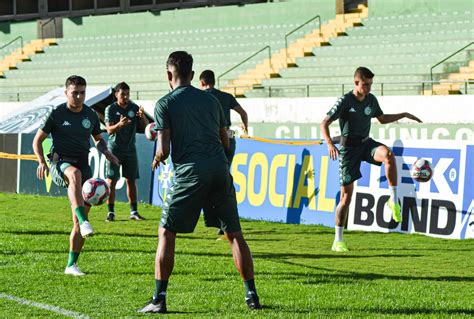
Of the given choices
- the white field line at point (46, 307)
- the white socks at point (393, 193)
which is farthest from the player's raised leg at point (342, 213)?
the white field line at point (46, 307)

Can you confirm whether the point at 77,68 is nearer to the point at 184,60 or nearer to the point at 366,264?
the point at 366,264

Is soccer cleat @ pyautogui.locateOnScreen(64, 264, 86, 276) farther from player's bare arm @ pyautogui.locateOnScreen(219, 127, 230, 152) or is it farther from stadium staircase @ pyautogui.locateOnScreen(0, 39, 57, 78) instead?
stadium staircase @ pyautogui.locateOnScreen(0, 39, 57, 78)

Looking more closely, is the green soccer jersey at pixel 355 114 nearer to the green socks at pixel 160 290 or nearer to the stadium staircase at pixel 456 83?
the green socks at pixel 160 290

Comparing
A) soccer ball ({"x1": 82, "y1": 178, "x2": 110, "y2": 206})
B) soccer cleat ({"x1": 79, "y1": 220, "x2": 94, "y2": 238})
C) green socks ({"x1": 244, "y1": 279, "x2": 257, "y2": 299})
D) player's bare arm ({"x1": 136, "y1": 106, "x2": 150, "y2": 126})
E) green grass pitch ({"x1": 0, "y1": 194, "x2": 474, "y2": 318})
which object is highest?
player's bare arm ({"x1": 136, "y1": 106, "x2": 150, "y2": 126})

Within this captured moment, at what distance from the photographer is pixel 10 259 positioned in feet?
37.1

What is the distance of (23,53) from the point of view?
39.0 meters

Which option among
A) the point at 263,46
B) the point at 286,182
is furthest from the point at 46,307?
the point at 263,46

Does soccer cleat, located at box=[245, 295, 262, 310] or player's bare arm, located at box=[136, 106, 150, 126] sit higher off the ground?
player's bare arm, located at box=[136, 106, 150, 126]

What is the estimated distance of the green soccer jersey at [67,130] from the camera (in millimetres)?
10789

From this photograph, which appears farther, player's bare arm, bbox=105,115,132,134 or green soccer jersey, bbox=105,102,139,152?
green soccer jersey, bbox=105,102,139,152

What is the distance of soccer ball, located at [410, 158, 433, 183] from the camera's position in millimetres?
13602

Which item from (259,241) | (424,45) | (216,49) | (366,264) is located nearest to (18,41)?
(216,49)

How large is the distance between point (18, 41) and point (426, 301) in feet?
110

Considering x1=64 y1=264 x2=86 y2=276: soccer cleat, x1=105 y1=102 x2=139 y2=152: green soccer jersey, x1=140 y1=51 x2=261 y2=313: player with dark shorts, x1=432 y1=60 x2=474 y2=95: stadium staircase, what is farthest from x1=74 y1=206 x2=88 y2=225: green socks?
x1=432 y1=60 x2=474 y2=95: stadium staircase
